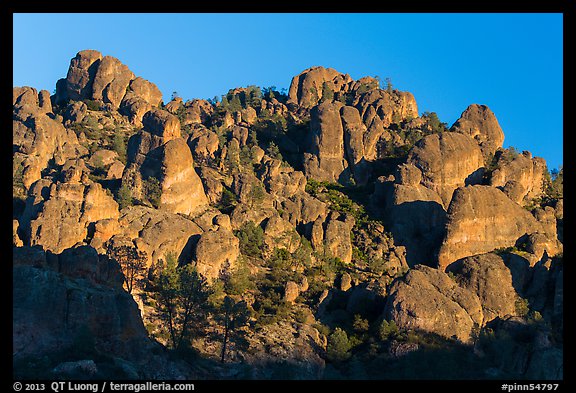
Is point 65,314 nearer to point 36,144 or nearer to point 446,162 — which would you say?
point 36,144

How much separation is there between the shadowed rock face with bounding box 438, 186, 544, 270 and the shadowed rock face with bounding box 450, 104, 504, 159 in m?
27.2

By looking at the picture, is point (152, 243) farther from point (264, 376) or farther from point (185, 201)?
point (264, 376)

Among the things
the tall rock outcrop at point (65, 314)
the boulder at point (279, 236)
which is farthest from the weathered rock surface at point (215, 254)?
the tall rock outcrop at point (65, 314)

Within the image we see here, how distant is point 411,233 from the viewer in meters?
102

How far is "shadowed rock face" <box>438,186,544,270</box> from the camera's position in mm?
95938

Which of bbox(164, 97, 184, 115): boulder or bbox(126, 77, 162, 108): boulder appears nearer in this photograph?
bbox(164, 97, 184, 115): boulder

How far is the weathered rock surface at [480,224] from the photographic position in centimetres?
9594

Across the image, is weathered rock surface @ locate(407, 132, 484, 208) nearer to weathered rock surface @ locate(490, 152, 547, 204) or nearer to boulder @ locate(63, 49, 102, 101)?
weathered rock surface @ locate(490, 152, 547, 204)

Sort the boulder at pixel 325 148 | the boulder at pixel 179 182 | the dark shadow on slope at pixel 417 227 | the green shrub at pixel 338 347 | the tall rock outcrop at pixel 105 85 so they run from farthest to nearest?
the tall rock outcrop at pixel 105 85 → the boulder at pixel 325 148 → the dark shadow on slope at pixel 417 227 → the boulder at pixel 179 182 → the green shrub at pixel 338 347

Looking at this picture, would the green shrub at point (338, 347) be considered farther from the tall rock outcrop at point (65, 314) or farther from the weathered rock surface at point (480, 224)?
the weathered rock surface at point (480, 224)

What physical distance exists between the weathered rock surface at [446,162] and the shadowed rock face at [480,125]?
11387mm

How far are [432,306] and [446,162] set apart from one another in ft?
143

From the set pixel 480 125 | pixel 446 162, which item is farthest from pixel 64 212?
pixel 480 125

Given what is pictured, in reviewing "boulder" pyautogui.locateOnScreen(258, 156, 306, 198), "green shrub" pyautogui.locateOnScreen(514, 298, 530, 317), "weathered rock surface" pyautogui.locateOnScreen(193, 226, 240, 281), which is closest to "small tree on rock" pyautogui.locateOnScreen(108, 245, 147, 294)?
"weathered rock surface" pyautogui.locateOnScreen(193, 226, 240, 281)
